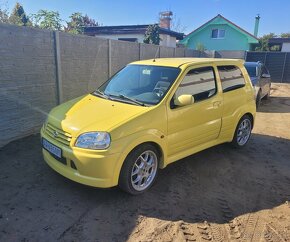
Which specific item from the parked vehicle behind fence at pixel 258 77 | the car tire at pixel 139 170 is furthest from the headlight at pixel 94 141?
the parked vehicle behind fence at pixel 258 77

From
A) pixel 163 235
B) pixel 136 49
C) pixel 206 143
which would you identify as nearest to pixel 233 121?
pixel 206 143

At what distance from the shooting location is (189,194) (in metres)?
3.96

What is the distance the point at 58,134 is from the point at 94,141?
0.65m

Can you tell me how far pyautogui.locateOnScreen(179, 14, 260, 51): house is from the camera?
3325cm

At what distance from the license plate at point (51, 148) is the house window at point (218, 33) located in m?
33.7

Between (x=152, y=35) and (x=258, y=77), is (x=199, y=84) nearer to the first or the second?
(x=258, y=77)

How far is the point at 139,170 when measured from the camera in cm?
384

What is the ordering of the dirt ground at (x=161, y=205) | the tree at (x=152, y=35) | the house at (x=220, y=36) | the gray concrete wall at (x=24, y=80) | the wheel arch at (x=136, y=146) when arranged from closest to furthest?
1. the dirt ground at (x=161, y=205)
2. the wheel arch at (x=136, y=146)
3. the gray concrete wall at (x=24, y=80)
4. the tree at (x=152, y=35)
5. the house at (x=220, y=36)

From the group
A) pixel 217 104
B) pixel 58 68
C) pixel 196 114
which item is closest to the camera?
pixel 196 114

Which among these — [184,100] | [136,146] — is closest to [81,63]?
[184,100]

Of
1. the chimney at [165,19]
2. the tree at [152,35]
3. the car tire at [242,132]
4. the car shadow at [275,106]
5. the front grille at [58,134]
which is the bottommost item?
the car shadow at [275,106]

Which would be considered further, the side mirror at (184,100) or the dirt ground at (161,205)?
the side mirror at (184,100)

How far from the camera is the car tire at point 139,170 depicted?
3.62m

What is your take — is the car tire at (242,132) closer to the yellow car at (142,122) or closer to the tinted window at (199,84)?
the yellow car at (142,122)
